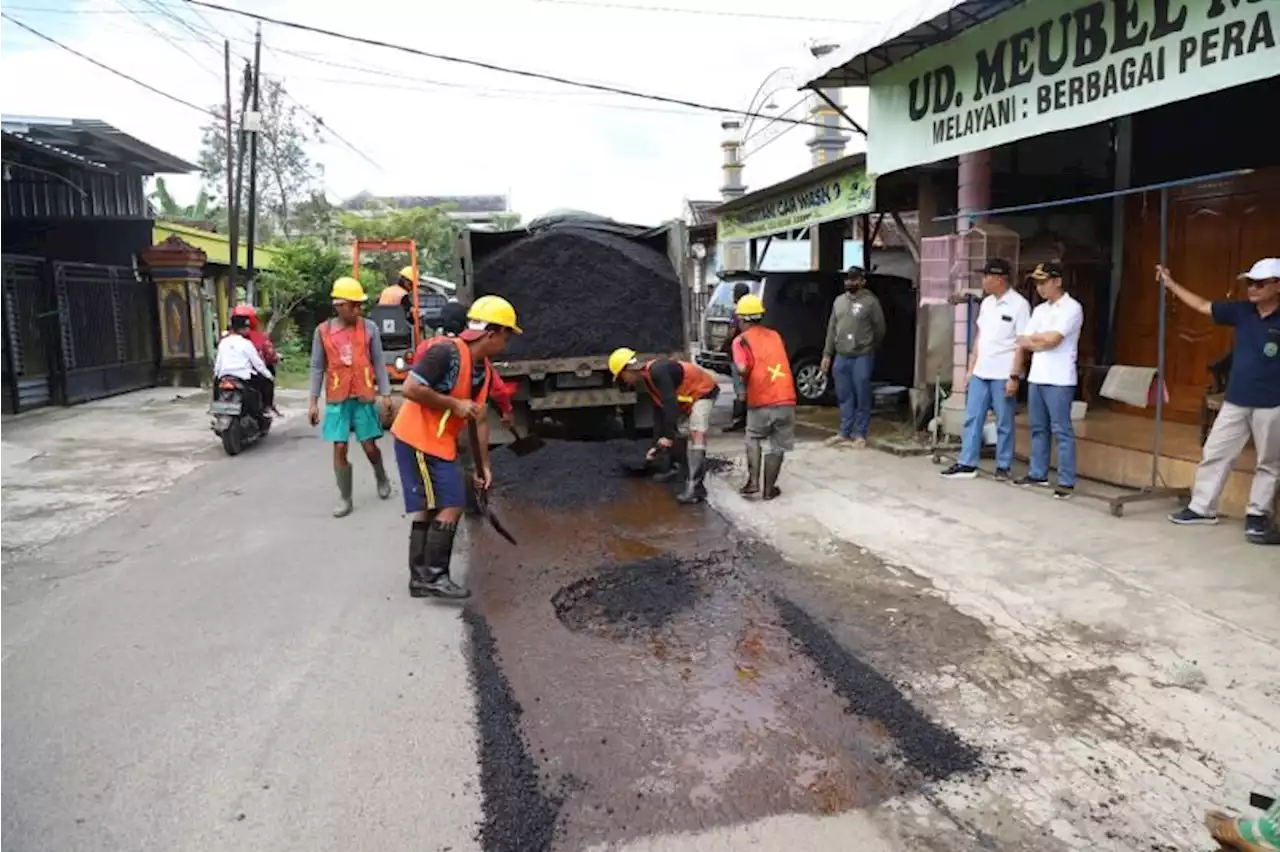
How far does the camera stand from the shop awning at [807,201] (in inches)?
407

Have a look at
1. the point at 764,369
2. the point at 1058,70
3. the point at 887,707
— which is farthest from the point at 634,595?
the point at 1058,70

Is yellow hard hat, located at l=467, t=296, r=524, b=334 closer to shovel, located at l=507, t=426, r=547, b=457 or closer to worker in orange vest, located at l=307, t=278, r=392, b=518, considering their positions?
worker in orange vest, located at l=307, t=278, r=392, b=518

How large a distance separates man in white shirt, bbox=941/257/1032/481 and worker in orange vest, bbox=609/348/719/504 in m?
2.11

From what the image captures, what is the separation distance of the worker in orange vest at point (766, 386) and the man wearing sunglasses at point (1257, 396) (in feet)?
9.12

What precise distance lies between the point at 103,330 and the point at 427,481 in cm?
1248

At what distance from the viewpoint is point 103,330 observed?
15.1 m

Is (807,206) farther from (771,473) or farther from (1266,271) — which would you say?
(1266,271)

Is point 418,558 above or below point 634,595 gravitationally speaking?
above

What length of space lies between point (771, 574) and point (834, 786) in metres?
2.43

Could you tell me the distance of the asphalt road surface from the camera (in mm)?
2992

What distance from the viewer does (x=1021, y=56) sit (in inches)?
289

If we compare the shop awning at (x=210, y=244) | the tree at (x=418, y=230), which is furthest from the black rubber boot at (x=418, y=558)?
the tree at (x=418, y=230)

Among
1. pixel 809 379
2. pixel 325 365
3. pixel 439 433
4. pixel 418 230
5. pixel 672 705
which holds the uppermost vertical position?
pixel 418 230

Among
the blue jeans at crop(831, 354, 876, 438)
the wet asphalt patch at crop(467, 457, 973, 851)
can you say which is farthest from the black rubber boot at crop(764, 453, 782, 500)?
the blue jeans at crop(831, 354, 876, 438)
